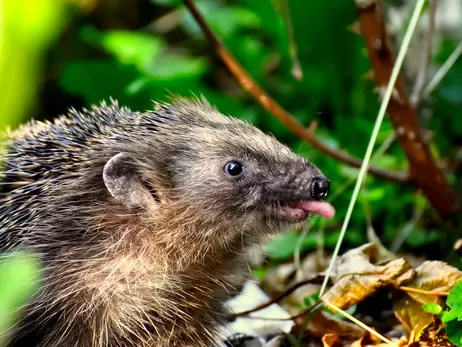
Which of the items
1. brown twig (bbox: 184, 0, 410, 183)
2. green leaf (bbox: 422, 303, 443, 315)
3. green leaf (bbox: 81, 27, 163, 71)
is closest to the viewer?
green leaf (bbox: 422, 303, 443, 315)

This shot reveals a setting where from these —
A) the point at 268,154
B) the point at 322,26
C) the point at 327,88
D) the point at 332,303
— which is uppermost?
the point at 322,26

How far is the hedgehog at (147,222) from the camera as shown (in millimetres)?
3301

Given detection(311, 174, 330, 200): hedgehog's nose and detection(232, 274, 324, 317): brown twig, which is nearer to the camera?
detection(311, 174, 330, 200): hedgehog's nose

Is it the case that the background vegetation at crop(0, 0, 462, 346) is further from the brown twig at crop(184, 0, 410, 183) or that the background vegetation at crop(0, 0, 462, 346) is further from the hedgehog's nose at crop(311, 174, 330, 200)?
the hedgehog's nose at crop(311, 174, 330, 200)

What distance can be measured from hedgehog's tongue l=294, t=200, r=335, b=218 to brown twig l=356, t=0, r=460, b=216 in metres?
1.45

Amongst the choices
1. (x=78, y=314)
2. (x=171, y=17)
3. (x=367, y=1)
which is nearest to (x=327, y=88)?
(x=367, y=1)

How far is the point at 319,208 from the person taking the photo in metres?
3.33

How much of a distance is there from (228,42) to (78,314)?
4.71 metres

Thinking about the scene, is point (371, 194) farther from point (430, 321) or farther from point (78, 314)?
point (78, 314)

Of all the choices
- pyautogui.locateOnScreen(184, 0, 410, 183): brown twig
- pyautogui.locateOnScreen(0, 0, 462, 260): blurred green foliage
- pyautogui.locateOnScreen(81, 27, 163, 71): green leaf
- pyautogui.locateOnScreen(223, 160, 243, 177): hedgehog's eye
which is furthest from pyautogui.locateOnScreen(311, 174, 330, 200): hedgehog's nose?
pyautogui.locateOnScreen(81, 27, 163, 71): green leaf

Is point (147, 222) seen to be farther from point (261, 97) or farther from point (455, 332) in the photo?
point (261, 97)

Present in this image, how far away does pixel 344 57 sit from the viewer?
659cm

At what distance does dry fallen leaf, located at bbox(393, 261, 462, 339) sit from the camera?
11.2ft

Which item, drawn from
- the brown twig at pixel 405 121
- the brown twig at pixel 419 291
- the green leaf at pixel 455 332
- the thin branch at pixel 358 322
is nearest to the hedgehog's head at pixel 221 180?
the thin branch at pixel 358 322
